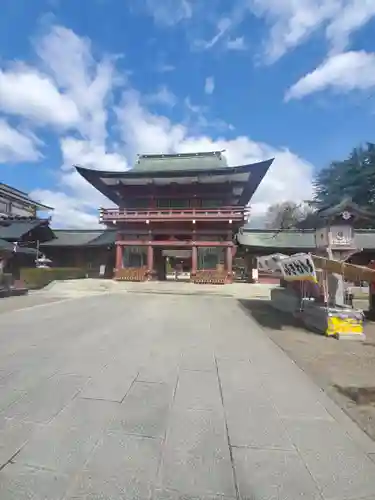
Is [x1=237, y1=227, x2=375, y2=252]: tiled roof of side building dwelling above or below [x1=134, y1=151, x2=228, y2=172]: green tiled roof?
below

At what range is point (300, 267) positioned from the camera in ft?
27.3

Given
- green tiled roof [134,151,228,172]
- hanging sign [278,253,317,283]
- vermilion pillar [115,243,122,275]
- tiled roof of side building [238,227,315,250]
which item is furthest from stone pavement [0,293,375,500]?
green tiled roof [134,151,228,172]

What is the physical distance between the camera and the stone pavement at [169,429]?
7.23ft

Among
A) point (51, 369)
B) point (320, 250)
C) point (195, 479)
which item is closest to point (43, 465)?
point (195, 479)

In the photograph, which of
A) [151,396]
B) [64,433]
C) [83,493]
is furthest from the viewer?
[151,396]

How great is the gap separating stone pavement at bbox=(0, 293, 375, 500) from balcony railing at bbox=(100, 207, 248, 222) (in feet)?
71.0

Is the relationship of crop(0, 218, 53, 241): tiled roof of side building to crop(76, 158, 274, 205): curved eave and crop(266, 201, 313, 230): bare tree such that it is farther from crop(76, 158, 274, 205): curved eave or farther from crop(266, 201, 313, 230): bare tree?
crop(266, 201, 313, 230): bare tree

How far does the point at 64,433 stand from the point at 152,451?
847mm

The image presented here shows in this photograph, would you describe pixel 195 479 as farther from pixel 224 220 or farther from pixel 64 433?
pixel 224 220

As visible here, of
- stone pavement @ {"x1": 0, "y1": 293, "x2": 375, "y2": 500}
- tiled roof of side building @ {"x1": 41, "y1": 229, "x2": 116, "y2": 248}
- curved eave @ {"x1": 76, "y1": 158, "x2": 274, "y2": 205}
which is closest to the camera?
stone pavement @ {"x1": 0, "y1": 293, "x2": 375, "y2": 500}

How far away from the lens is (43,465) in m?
2.34

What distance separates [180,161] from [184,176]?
7.00 meters

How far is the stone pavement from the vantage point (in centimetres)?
220

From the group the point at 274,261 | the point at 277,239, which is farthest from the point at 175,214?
the point at 274,261
